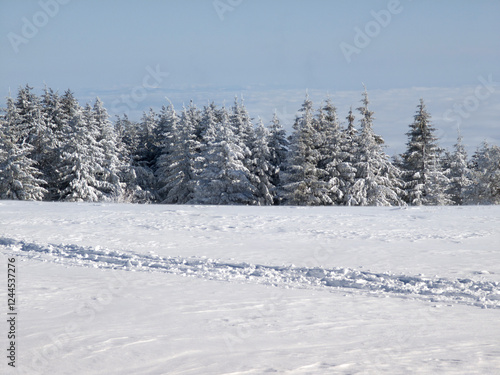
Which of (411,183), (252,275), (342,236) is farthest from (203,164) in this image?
(252,275)

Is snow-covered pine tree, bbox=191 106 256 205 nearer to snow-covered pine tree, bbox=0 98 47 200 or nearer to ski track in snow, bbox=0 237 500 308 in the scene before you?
snow-covered pine tree, bbox=0 98 47 200

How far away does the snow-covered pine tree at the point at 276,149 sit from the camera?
41.6m

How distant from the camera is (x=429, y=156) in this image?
3600 cm

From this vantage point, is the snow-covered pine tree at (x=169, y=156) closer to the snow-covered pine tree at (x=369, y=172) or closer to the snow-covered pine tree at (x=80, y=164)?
the snow-covered pine tree at (x=80, y=164)

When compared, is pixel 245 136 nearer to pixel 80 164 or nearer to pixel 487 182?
pixel 80 164

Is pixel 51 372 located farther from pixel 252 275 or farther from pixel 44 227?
pixel 44 227

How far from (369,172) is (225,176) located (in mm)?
12311

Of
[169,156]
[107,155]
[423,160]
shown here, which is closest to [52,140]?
[107,155]

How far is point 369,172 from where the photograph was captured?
113ft

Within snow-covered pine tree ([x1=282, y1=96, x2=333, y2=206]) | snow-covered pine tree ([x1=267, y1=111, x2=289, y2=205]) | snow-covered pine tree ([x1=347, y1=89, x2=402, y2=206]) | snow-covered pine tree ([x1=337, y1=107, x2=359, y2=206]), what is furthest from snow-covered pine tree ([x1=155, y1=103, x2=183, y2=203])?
snow-covered pine tree ([x1=347, y1=89, x2=402, y2=206])

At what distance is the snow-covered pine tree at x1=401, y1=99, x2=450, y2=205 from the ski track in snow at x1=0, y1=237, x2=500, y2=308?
27337mm

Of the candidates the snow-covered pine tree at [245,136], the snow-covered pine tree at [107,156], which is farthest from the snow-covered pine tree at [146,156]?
the snow-covered pine tree at [245,136]

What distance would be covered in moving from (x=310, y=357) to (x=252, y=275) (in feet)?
15.0

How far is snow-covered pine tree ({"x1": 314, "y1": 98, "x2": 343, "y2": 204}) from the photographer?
117 ft
